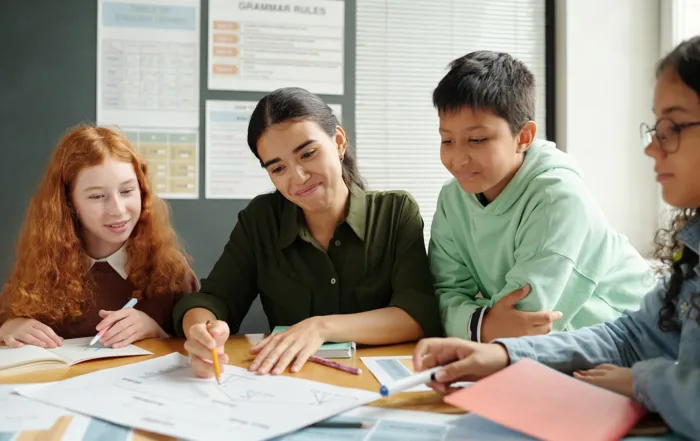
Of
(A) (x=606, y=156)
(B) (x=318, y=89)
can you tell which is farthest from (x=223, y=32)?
(A) (x=606, y=156)

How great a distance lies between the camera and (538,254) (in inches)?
48.1

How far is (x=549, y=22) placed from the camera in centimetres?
288

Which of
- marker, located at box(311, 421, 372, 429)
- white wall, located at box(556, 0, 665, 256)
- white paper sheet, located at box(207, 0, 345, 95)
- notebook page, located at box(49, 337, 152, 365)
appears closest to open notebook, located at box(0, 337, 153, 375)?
notebook page, located at box(49, 337, 152, 365)

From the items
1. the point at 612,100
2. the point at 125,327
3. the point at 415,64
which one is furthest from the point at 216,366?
the point at 612,100

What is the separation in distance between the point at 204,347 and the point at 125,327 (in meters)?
0.38

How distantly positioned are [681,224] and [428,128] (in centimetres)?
195

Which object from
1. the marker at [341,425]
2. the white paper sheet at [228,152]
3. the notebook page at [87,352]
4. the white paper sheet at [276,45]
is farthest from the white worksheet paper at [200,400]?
the white paper sheet at [276,45]

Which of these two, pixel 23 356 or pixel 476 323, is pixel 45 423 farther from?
pixel 476 323

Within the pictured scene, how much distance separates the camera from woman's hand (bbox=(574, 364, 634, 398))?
80 cm

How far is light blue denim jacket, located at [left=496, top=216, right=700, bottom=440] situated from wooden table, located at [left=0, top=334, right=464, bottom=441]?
159mm

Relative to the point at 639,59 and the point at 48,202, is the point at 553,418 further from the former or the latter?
the point at 639,59

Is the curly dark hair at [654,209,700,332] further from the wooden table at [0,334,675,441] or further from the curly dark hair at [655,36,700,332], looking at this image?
the wooden table at [0,334,675,441]

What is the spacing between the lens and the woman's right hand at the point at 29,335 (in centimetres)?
128

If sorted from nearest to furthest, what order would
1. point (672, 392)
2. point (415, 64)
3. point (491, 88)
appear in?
point (672, 392), point (491, 88), point (415, 64)
